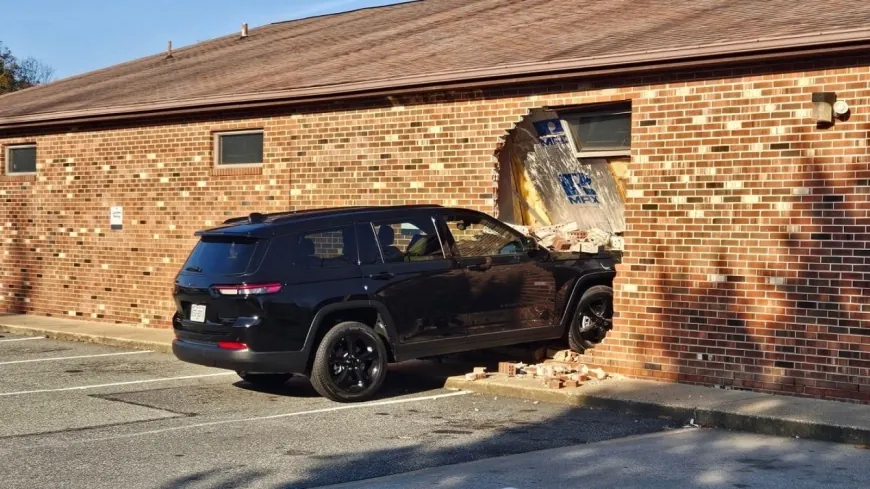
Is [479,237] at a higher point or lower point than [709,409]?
higher

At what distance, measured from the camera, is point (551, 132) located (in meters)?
13.8

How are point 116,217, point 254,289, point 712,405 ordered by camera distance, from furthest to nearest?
point 116,217
point 254,289
point 712,405

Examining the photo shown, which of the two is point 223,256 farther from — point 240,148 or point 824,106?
point 240,148

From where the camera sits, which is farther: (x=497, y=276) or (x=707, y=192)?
(x=497, y=276)

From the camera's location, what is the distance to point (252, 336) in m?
10.6

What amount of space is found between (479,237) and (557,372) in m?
1.60

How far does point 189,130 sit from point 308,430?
8.69m

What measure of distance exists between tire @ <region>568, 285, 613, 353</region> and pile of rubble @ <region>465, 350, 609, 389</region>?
20cm

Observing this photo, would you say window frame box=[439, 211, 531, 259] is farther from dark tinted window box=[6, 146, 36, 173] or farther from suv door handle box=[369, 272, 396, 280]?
dark tinted window box=[6, 146, 36, 173]

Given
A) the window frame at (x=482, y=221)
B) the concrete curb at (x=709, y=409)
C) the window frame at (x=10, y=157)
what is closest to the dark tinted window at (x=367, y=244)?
the window frame at (x=482, y=221)

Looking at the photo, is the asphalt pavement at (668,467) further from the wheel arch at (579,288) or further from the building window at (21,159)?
the building window at (21,159)

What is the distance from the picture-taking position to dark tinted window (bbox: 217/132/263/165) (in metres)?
16.5

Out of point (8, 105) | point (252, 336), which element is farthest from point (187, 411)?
point (8, 105)

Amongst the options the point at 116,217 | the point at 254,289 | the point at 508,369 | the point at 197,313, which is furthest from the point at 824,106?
the point at 116,217
